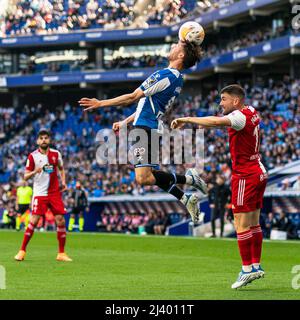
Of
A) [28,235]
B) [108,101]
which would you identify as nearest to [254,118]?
[108,101]

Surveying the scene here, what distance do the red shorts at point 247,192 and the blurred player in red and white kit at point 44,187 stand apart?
5986 mm

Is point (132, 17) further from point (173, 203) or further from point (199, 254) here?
point (199, 254)

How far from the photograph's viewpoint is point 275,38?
149 ft

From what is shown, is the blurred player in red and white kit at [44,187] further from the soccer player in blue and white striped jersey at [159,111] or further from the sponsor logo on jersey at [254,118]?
the sponsor logo on jersey at [254,118]

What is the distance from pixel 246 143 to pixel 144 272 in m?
3.65

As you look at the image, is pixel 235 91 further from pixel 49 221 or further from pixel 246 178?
pixel 49 221

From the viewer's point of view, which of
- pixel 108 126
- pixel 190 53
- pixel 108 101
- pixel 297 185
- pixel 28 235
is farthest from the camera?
pixel 108 126

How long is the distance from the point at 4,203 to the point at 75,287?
3267 cm

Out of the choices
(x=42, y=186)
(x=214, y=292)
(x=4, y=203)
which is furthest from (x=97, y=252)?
(x=4, y=203)

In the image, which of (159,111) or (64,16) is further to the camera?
(64,16)

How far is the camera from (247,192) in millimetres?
11617

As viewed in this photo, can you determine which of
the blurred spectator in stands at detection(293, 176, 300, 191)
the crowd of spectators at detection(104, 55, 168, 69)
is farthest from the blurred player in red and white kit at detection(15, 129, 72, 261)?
the crowd of spectators at detection(104, 55, 168, 69)

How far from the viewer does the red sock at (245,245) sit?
1162cm

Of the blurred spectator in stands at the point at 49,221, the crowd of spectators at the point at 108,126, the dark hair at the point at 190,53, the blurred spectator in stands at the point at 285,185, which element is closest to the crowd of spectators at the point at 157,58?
the crowd of spectators at the point at 108,126
